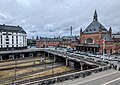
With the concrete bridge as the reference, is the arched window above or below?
above

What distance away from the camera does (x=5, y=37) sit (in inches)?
2596

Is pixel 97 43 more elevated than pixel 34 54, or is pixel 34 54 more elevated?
→ pixel 97 43

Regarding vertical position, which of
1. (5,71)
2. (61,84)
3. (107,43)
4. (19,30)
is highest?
(19,30)

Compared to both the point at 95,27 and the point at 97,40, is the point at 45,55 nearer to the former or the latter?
the point at 97,40

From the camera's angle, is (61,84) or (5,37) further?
(5,37)

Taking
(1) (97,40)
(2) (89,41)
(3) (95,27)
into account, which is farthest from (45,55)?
(3) (95,27)

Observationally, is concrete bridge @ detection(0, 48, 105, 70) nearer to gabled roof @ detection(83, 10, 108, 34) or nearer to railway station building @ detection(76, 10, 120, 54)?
railway station building @ detection(76, 10, 120, 54)

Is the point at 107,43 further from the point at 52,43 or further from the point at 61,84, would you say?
the point at 52,43

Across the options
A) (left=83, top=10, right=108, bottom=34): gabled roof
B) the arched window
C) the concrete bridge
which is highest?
(left=83, top=10, right=108, bottom=34): gabled roof

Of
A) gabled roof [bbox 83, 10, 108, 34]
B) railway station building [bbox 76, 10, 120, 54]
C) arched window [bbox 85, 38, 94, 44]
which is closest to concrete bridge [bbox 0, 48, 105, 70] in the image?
railway station building [bbox 76, 10, 120, 54]

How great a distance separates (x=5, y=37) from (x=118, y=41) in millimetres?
53827

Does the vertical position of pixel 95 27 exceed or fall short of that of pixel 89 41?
it exceeds it

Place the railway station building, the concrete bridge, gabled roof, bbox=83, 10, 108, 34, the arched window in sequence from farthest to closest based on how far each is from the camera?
the arched window → gabled roof, bbox=83, 10, 108, 34 → the railway station building → the concrete bridge

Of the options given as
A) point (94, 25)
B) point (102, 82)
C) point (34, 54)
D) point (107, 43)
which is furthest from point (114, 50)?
point (102, 82)
